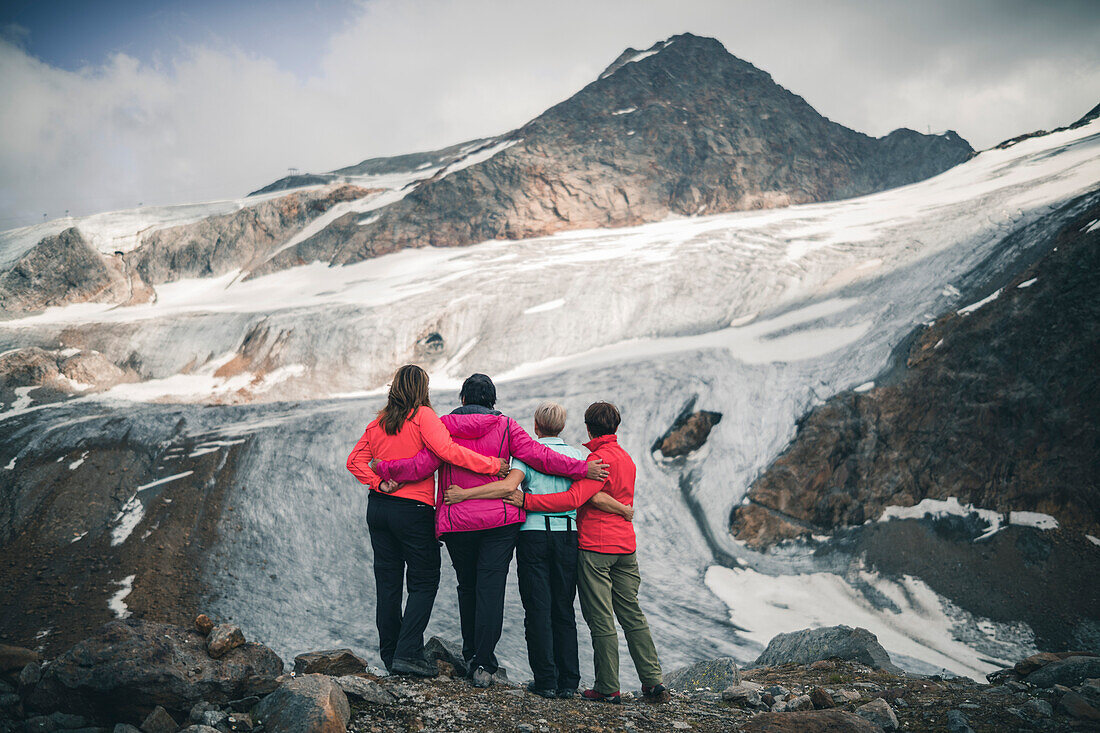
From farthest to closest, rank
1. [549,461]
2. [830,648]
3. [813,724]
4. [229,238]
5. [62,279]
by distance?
[229,238] < [62,279] < [830,648] < [549,461] < [813,724]

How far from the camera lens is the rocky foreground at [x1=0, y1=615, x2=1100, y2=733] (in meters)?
3.62

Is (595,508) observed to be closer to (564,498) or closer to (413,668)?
(564,498)

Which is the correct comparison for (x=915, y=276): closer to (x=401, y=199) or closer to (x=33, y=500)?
(x=33, y=500)

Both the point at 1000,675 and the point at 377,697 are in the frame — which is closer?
the point at 377,697

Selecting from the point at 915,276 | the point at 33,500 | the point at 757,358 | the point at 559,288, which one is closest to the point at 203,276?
the point at 559,288

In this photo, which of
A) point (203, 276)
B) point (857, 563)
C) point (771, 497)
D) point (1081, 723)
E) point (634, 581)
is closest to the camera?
point (1081, 723)

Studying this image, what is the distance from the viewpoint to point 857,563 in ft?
47.9

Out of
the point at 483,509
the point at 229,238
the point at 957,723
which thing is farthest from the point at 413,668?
the point at 229,238

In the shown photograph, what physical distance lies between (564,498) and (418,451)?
1.17m

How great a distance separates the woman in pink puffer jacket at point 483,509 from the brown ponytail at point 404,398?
284 mm

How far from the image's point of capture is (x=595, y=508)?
16.3 ft

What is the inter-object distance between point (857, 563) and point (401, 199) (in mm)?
36559

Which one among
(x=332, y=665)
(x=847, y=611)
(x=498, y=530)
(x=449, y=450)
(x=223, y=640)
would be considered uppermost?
(x=449, y=450)

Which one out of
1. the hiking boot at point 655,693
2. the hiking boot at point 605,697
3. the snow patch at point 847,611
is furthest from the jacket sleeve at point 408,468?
the snow patch at point 847,611
